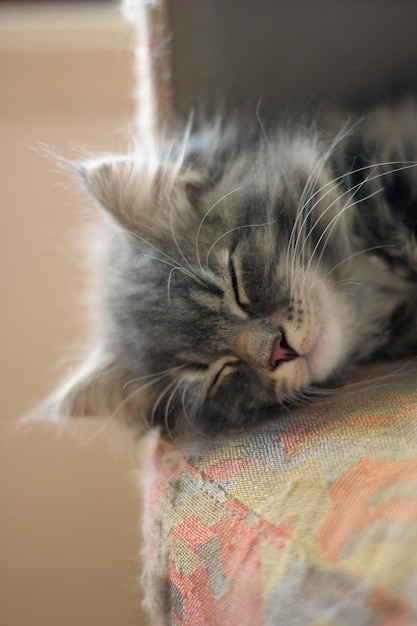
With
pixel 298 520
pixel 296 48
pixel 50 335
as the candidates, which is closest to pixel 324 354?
pixel 298 520

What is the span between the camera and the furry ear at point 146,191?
107cm

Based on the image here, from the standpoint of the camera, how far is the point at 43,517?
80.7 inches

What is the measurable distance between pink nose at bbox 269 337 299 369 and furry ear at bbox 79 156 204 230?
1.04 feet

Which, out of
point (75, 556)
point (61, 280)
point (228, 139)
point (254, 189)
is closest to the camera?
point (254, 189)

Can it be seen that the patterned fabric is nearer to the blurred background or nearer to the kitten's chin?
the kitten's chin

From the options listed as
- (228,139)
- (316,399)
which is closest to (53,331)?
(228,139)

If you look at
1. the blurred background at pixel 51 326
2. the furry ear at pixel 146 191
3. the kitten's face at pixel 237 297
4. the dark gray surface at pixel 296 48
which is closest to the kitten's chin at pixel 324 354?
the kitten's face at pixel 237 297

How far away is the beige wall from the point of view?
200 cm

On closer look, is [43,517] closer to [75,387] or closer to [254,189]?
[75,387]

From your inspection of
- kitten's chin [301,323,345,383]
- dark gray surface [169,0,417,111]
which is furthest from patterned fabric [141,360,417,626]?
dark gray surface [169,0,417,111]

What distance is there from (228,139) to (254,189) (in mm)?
186

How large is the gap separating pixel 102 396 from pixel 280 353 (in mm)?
425

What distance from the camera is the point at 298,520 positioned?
64 cm

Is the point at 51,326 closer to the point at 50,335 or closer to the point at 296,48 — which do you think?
the point at 50,335
